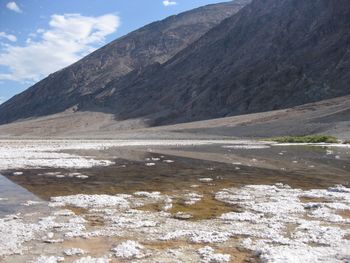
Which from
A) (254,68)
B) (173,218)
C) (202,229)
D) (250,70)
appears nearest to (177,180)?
(173,218)

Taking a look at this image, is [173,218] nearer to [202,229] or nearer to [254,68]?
[202,229]

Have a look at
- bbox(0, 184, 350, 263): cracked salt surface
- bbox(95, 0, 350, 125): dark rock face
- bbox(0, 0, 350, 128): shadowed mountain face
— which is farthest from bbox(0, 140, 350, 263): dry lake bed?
bbox(0, 0, 350, 128): shadowed mountain face

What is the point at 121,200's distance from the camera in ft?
45.6

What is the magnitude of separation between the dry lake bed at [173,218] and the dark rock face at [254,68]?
3589 inches

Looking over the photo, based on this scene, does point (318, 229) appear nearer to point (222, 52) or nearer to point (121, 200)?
point (121, 200)

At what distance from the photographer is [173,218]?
1136cm

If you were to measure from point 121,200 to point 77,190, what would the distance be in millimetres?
2776

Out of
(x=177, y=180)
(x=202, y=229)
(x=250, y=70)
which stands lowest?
(x=177, y=180)

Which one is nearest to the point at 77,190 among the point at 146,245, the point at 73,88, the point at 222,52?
the point at 146,245

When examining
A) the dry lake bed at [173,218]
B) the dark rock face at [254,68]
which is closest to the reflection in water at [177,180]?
the dry lake bed at [173,218]

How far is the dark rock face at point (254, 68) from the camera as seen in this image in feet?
368

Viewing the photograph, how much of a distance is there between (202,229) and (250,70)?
119 metres

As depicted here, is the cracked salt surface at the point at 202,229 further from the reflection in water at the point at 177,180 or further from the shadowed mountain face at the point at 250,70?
the shadowed mountain face at the point at 250,70

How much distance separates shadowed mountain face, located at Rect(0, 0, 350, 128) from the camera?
112438mm
